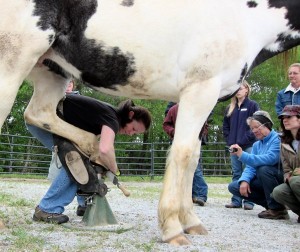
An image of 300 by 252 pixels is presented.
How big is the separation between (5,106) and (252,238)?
247 centimetres

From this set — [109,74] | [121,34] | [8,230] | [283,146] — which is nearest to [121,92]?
[109,74]

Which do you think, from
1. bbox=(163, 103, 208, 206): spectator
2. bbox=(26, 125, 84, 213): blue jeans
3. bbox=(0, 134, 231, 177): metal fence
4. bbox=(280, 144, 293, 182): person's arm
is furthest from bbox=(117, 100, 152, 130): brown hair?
bbox=(0, 134, 231, 177): metal fence

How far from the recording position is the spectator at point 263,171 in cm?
665

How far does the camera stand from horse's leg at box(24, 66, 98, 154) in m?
4.84

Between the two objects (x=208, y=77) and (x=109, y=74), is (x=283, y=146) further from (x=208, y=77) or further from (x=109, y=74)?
(x=109, y=74)

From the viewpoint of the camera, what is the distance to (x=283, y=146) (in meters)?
6.34

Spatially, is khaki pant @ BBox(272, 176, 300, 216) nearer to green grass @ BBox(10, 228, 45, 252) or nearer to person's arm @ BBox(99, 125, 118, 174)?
person's arm @ BBox(99, 125, 118, 174)

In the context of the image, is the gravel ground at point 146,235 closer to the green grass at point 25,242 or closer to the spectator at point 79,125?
the green grass at point 25,242

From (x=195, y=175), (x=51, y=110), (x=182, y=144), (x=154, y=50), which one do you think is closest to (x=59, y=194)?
(x=51, y=110)

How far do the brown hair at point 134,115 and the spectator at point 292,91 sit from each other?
3038mm

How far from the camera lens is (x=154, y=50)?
14.0 ft

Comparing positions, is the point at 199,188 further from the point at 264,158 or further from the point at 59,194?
the point at 59,194

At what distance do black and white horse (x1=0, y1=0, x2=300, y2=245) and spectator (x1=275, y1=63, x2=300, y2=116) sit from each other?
3.22 metres

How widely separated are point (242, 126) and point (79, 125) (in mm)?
3835
